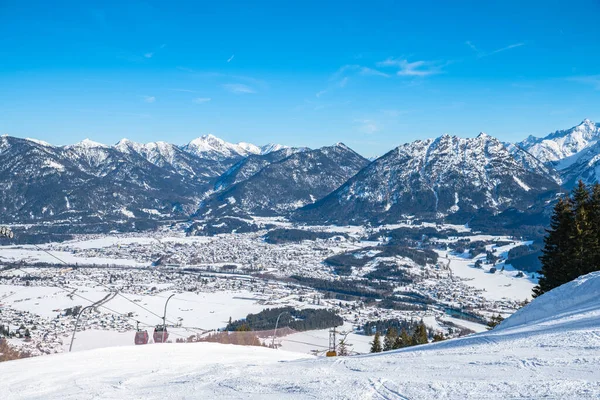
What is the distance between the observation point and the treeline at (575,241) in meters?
26.1

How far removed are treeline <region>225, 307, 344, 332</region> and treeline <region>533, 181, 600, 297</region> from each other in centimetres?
4308

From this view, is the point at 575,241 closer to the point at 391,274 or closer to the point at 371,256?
the point at 391,274

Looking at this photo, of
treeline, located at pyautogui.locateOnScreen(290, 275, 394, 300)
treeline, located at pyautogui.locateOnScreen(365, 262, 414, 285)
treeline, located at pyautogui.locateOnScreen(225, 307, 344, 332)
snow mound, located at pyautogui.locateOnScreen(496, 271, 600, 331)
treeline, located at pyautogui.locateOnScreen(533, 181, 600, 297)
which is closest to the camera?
snow mound, located at pyautogui.locateOnScreen(496, 271, 600, 331)

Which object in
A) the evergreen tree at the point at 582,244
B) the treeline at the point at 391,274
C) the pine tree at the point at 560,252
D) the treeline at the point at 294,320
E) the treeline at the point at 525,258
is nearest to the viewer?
the evergreen tree at the point at 582,244

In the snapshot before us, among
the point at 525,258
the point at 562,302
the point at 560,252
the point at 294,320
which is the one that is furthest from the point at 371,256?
the point at 562,302

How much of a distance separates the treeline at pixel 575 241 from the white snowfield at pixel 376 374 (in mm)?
13377

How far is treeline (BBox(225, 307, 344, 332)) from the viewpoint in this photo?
227 ft

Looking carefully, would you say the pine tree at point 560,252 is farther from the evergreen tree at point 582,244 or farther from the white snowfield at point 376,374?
the white snowfield at point 376,374

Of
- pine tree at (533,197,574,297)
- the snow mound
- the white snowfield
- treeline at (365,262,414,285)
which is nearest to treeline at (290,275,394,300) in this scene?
treeline at (365,262,414,285)

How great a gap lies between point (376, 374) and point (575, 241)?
73.8 ft

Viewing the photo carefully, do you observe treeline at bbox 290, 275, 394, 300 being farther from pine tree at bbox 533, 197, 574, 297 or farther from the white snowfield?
the white snowfield

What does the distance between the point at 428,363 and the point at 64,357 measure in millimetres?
11376

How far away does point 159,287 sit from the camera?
107375 millimetres

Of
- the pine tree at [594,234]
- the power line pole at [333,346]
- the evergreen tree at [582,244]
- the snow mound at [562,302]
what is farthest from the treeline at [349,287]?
the snow mound at [562,302]
